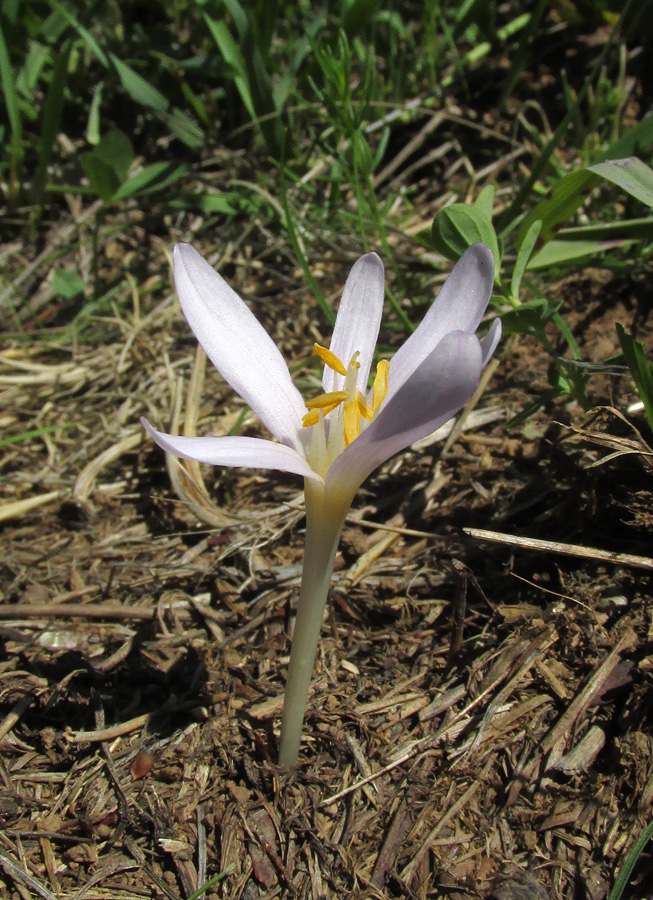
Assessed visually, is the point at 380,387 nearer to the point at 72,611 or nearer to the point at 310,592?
the point at 310,592

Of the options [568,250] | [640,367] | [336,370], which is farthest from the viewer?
[568,250]

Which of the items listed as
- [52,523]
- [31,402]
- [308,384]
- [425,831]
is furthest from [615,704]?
[31,402]

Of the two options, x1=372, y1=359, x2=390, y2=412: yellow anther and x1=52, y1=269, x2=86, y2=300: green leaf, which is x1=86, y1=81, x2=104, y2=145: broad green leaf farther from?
x1=372, y1=359, x2=390, y2=412: yellow anther

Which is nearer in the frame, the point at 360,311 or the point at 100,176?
the point at 360,311

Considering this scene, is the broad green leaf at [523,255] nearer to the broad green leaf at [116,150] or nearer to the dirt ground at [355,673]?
the dirt ground at [355,673]

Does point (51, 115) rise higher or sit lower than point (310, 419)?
higher

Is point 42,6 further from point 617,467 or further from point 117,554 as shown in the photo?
point 617,467

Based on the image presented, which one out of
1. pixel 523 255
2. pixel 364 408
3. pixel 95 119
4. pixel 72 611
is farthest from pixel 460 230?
pixel 95 119
